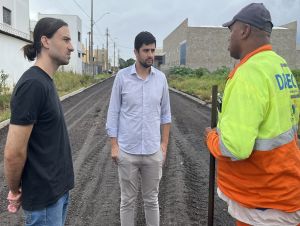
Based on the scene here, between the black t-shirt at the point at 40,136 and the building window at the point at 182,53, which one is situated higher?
the building window at the point at 182,53

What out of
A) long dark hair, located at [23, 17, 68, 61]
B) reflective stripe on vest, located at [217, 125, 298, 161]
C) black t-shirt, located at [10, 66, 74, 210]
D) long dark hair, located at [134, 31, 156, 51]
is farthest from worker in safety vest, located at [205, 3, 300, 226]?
long dark hair, located at [134, 31, 156, 51]

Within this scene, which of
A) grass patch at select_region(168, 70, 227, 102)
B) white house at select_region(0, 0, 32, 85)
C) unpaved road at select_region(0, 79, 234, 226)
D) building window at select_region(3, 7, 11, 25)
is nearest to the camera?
unpaved road at select_region(0, 79, 234, 226)

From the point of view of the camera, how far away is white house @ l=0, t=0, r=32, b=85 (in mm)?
23000

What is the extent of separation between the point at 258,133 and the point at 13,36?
79.7 ft

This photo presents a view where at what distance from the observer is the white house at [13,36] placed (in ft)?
75.5

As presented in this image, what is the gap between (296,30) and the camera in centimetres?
5069

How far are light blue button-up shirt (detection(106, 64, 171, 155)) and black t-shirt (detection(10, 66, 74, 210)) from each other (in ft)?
4.47

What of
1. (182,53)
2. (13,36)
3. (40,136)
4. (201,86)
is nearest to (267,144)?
(40,136)

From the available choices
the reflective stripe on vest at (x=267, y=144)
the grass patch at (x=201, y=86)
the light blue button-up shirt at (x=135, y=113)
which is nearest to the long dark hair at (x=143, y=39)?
the light blue button-up shirt at (x=135, y=113)

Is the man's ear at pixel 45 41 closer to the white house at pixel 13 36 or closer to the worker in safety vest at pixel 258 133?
the worker in safety vest at pixel 258 133

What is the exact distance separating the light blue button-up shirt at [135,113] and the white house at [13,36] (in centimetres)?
1229

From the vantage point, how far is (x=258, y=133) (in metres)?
2.25

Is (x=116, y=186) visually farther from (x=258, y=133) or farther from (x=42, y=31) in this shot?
(x=258, y=133)

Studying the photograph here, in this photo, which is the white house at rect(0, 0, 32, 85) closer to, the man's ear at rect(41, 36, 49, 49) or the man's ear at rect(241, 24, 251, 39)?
the man's ear at rect(41, 36, 49, 49)
